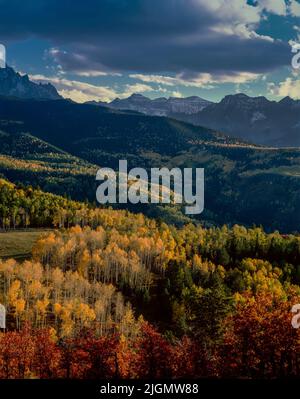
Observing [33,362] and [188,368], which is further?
[33,362]

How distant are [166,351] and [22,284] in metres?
114

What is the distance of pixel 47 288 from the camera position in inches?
7283

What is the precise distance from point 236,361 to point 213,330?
15.9 meters

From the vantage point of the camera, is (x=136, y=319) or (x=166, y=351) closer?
(x=166, y=351)

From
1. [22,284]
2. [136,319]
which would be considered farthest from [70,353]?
[22,284]
